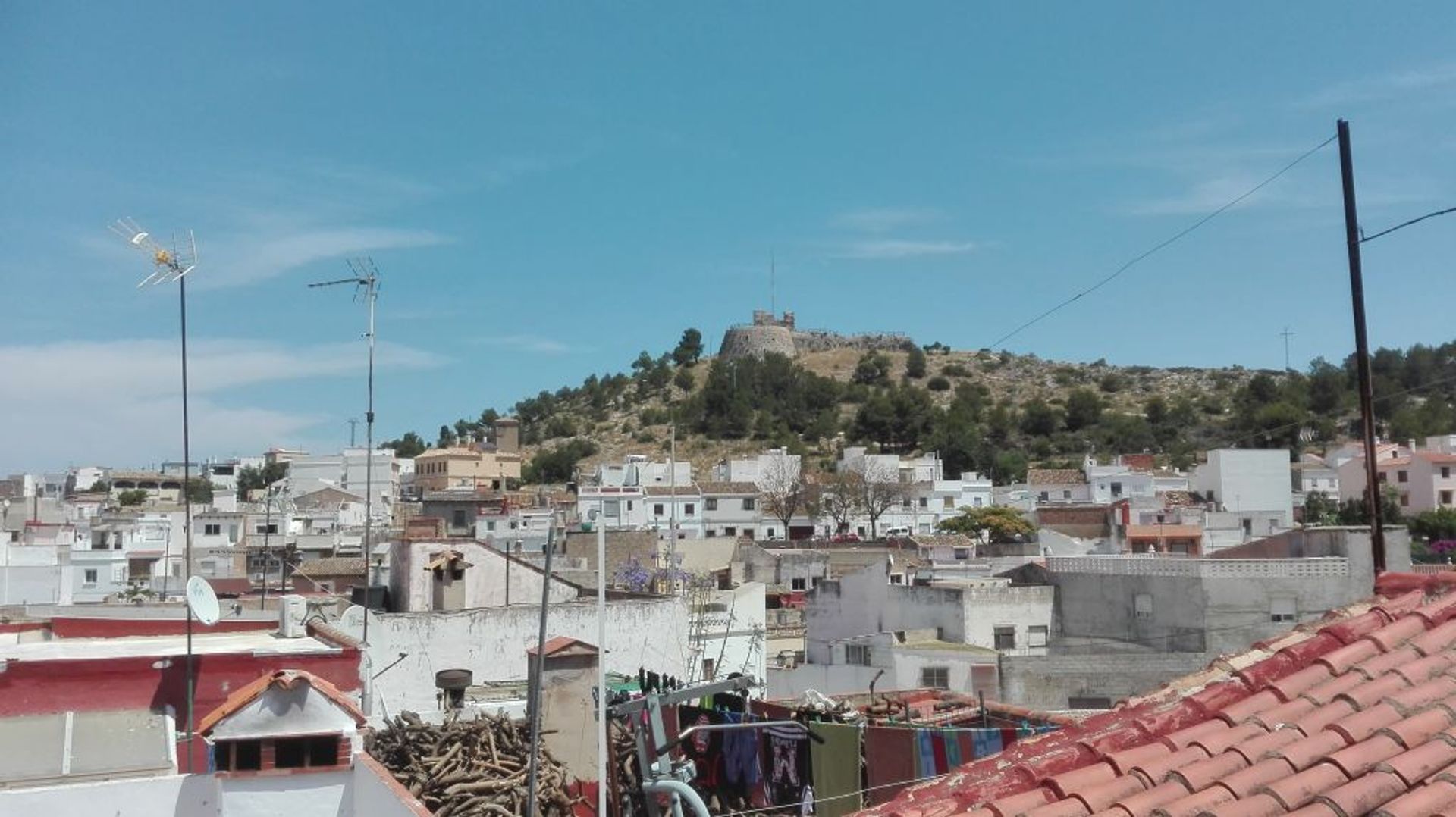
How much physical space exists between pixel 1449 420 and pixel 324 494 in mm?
60204

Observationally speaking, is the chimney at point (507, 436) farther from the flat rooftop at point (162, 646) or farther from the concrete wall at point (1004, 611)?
the flat rooftop at point (162, 646)

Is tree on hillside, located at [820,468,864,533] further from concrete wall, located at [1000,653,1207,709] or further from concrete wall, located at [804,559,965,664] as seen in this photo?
concrete wall, located at [1000,653,1207,709]

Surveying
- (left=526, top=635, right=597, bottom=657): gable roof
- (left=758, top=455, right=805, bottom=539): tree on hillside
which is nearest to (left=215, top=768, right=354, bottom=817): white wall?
(left=526, top=635, right=597, bottom=657): gable roof

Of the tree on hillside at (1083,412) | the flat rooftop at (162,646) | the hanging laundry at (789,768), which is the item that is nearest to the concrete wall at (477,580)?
the flat rooftop at (162,646)

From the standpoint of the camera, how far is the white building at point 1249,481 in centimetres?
5297

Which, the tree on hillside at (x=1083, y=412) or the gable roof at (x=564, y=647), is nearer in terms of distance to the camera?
the gable roof at (x=564, y=647)

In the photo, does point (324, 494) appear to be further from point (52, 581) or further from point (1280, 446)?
point (1280, 446)

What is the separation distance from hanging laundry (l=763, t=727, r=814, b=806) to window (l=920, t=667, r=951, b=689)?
819 centimetres

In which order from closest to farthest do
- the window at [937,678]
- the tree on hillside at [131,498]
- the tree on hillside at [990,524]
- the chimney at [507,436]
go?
the window at [937,678], the tree on hillside at [990,524], the tree on hillside at [131,498], the chimney at [507,436]

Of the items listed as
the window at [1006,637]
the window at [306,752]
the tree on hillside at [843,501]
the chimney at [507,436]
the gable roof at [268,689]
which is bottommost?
the window at [1006,637]

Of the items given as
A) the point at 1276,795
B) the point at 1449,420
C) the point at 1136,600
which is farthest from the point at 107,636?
the point at 1449,420

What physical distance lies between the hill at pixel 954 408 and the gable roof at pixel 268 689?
6741 centimetres

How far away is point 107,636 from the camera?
46.3ft

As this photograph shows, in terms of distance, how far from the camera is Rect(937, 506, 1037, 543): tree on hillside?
52125 mm
